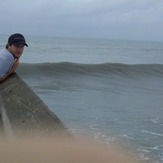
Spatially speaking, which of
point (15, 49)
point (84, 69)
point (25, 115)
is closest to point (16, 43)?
point (15, 49)

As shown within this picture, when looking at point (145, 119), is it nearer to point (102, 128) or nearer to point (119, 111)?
point (119, 111)

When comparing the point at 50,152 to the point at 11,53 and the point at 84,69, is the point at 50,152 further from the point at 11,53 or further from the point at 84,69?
the point at 84,69

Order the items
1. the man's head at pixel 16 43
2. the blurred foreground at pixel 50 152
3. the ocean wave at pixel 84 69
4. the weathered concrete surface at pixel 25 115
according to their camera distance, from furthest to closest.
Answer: the ocean wave at pixel 84 69, the man's head at pixel 16 43, the weathered concrete surface at pixel 25 115, the blurred foreground at pixel 50 152

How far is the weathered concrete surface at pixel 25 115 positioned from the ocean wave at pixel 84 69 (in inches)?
588

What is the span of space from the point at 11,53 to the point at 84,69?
685 inches

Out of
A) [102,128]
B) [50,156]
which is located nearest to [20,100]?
[50,156]

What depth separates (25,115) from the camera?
309cm

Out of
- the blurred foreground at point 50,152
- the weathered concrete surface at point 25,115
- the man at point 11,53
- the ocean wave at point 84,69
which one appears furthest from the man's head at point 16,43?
the ocean wave at point 84,69

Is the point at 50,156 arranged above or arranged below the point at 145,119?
above

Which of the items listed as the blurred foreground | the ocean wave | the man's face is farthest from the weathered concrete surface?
the ocean wave

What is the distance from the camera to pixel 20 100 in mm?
3625

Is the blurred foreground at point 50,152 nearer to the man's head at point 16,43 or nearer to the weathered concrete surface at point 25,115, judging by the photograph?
the weathered concrete surface at point 25,115

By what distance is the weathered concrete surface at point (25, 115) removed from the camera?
2699mm

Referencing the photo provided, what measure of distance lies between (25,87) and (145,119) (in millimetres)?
5125
